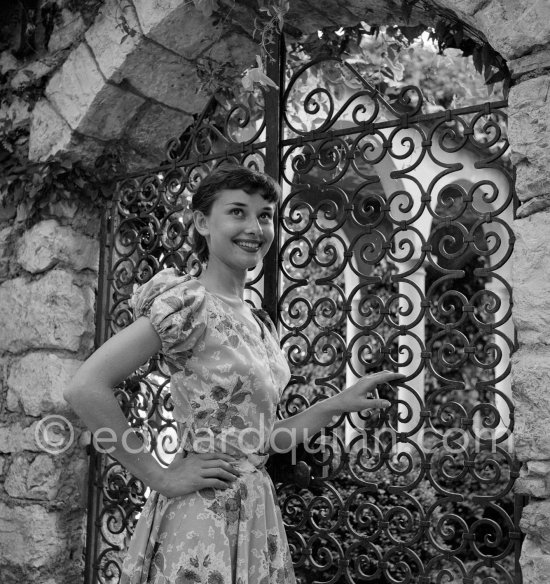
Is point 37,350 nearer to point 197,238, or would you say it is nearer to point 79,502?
point 79,502

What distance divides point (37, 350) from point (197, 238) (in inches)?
54.2

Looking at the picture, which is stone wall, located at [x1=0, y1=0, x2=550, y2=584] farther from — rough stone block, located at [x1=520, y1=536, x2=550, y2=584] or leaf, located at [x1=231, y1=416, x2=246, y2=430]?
rough stone block, located at [x1=520, y1=536, x2=550, y2=584]

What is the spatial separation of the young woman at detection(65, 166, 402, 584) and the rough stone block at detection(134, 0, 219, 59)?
1.09 metres

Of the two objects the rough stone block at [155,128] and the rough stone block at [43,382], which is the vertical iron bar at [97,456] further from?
the rough stone block at [155,128]

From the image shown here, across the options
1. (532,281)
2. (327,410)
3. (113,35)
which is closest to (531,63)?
(532,281)

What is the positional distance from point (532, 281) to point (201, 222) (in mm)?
917

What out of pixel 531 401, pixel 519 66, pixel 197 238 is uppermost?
pixel 519 66

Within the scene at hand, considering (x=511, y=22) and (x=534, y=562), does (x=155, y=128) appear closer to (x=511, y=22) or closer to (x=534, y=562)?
(x=511, y=22)

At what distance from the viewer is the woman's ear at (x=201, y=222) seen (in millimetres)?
2295

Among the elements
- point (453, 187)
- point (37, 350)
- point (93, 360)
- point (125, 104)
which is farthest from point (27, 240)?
point (453, 187)

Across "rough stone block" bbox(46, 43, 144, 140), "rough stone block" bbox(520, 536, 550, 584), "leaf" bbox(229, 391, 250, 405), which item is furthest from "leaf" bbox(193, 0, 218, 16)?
"rough stone block" bbox(520, 536, 550, 584)

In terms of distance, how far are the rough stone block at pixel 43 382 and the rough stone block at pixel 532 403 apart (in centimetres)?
197

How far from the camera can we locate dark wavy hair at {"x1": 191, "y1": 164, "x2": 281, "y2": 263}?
224 cm

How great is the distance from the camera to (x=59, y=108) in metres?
3.46
